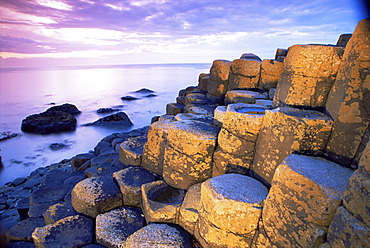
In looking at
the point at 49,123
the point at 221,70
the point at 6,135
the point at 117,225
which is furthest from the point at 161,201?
the point at 6,135

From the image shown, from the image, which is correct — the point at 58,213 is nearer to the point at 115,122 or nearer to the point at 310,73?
the point at 310,73

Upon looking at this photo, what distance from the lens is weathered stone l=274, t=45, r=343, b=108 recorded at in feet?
7.38

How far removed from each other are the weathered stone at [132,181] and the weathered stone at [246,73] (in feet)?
10.2

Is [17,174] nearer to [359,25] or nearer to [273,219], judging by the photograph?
[273,219]

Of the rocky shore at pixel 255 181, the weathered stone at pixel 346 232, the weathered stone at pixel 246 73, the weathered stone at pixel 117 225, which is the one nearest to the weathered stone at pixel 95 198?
the rocky shore at pixel 255 181

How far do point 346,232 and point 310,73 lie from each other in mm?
1694

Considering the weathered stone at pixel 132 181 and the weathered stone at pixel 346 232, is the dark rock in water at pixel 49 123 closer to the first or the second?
the weathered stone at pixel 132 181

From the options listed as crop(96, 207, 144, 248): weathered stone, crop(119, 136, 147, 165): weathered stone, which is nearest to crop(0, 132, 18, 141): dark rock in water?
crop(119, 136, 147, 165): weathered stone

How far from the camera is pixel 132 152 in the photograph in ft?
13.1

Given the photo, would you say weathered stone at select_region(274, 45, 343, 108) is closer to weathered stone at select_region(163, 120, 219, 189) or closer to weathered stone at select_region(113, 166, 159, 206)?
weathered stone at select_region(163, 120, 219, 189)

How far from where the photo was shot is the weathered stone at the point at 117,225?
2.67 metres

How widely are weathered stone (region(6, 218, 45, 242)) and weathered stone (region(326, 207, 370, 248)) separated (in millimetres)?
3914

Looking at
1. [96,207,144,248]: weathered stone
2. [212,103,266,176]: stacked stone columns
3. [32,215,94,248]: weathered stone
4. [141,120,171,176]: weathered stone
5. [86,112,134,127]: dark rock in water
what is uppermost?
[212,103,266,176]: stacked stone columns

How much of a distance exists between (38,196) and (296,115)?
4.64 meters
